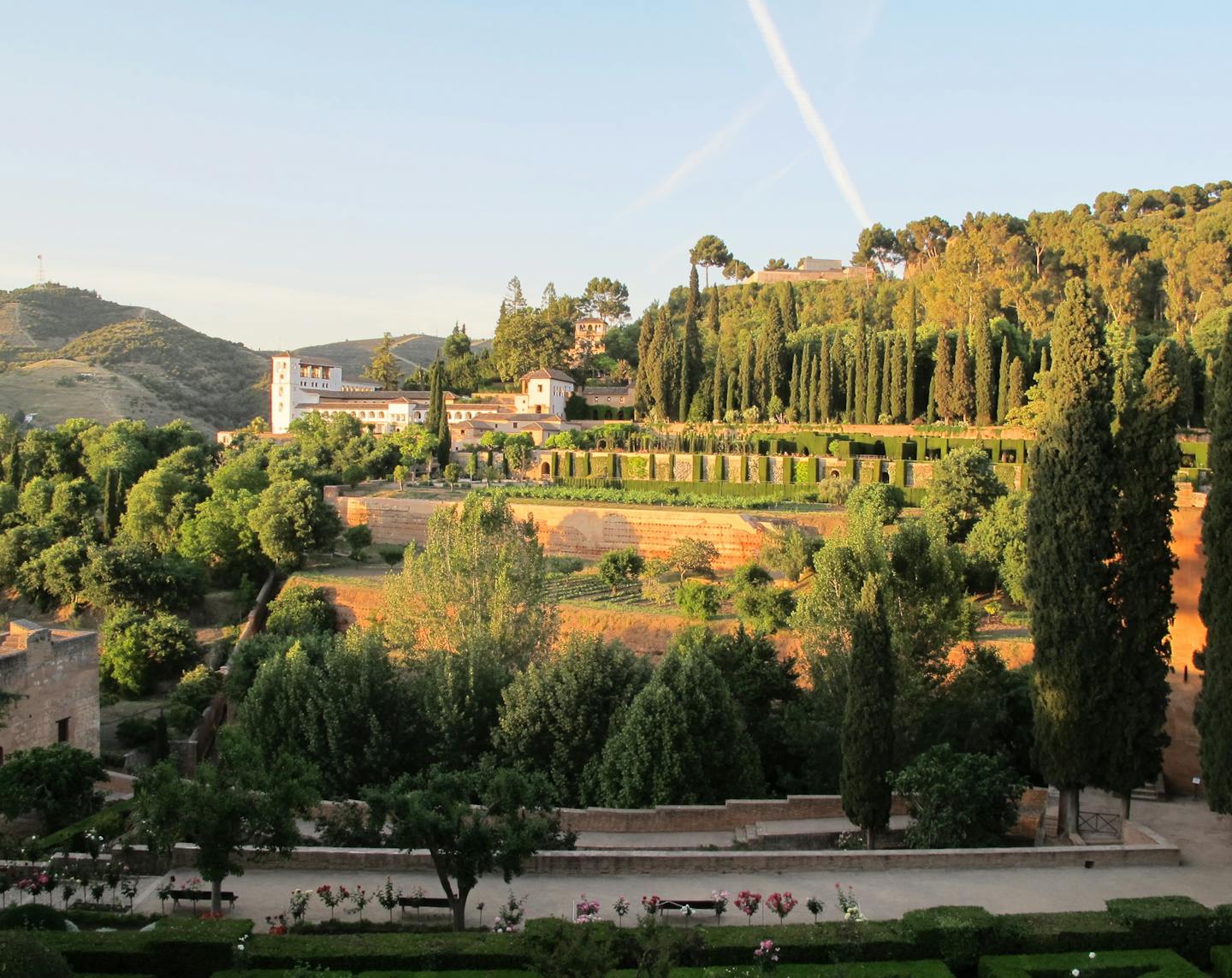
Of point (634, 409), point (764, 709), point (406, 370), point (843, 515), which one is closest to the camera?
point (764, 709)

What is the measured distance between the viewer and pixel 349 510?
40156 mm

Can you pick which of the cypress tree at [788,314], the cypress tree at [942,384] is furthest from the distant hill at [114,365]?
the cypress tree at [942,384]

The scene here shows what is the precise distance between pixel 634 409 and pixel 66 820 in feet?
137

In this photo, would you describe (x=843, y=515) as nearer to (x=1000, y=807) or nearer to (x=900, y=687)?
(x=900, y=687)

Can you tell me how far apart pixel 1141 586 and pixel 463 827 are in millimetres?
9054

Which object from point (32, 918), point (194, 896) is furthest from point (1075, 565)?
point (32, 918)

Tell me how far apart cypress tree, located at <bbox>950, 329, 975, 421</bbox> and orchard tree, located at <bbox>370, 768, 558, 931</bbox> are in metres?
33.3

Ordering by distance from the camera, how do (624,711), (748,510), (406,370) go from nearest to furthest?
1. (624,711)
2. (748,510)
3. (406,370)

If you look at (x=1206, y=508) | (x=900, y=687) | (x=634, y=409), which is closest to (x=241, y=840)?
(x=900, y=687)

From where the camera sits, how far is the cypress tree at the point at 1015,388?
130 ft

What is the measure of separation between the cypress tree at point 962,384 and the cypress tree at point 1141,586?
27792 mm

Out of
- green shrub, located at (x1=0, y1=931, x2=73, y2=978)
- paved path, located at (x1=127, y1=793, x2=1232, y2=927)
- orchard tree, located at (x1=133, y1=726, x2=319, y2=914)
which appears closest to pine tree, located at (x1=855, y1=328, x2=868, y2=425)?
paved path, located at (x1=127, y1=793, x2=1232, y2=927)

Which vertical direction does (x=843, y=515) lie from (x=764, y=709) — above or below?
above

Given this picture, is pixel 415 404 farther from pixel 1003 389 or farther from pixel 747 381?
pixel 1003 389
